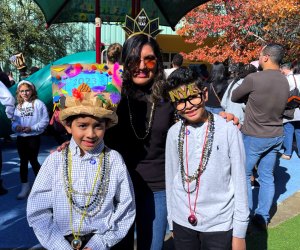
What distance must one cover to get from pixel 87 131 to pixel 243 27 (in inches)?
496

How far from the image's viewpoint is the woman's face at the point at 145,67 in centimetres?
231

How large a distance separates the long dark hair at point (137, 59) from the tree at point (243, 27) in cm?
999

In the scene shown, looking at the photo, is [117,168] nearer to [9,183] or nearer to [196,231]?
[196,231]

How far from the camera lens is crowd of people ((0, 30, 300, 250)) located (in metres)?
2.06

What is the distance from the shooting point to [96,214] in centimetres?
208

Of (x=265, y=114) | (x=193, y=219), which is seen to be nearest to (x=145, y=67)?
(x=193, y=219)

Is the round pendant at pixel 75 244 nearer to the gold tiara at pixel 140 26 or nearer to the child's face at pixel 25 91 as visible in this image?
the gold tiara at pixel 140 26

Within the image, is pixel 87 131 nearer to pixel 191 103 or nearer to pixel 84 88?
pixel 84 88

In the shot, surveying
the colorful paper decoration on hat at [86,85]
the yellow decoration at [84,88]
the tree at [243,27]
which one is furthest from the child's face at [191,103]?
the tree at [243,27]

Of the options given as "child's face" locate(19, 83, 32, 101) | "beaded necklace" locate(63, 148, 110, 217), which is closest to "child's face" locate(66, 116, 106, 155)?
"beaded necklace" locate(63, 148, 110, 217)

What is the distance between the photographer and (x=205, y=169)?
7.29 feet

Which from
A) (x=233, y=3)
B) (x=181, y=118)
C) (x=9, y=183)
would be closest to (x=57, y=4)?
(x=9, y=183)

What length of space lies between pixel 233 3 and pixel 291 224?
10.7 metres

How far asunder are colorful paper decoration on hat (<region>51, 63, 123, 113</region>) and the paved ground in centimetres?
211
